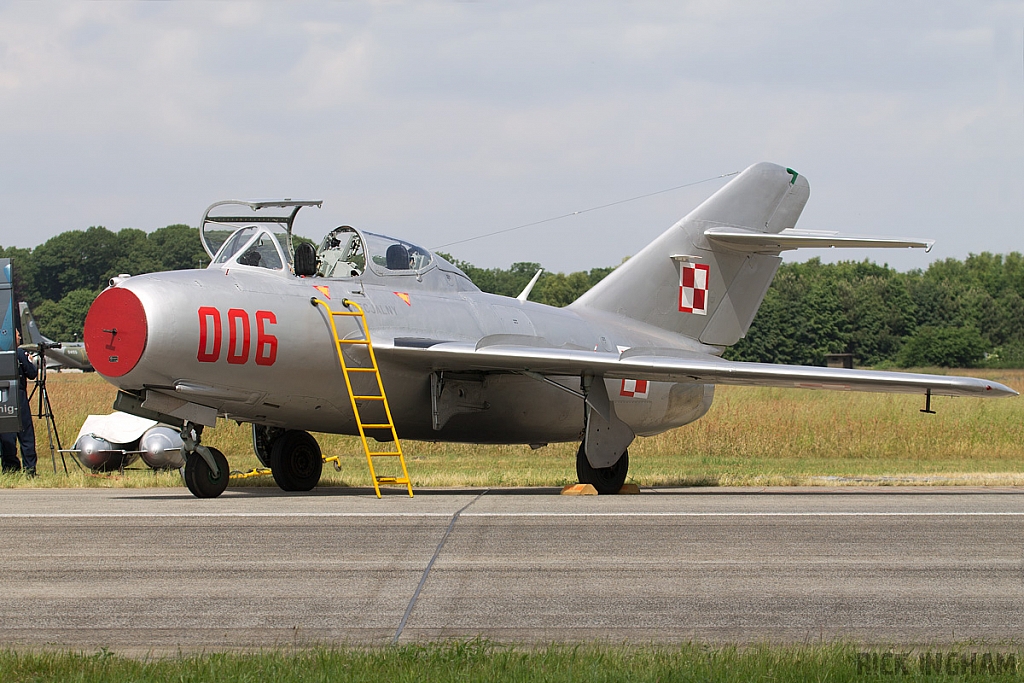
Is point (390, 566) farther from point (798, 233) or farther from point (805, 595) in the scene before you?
point (798, 233)

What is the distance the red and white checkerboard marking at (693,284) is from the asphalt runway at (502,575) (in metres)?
7.55

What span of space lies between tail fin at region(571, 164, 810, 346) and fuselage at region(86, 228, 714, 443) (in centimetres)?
48

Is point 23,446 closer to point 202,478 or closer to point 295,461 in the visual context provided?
point 295,461

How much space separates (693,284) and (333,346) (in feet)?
22.6

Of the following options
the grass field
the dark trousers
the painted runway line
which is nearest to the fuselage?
the painted runway line

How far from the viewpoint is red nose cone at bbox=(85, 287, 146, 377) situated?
1125 centimetres

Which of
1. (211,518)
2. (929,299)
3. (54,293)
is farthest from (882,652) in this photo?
(929,299)

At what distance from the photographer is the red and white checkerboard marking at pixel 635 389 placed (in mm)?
16422

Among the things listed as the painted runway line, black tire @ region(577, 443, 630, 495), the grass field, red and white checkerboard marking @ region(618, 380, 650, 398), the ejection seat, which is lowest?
the grass field

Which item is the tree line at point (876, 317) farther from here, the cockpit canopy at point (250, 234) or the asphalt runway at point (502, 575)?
the asphalt runway at point (502, 575)

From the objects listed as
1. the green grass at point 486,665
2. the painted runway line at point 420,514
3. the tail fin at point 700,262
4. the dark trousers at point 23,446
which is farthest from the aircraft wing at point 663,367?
the green grass at point 486,665

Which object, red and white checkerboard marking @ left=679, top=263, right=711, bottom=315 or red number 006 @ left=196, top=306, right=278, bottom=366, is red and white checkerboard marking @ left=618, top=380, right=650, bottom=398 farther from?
red number 006 @ left=196, top=306, right=278, bottom=366

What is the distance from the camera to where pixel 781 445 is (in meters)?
25.7

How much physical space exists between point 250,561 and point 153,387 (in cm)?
496
